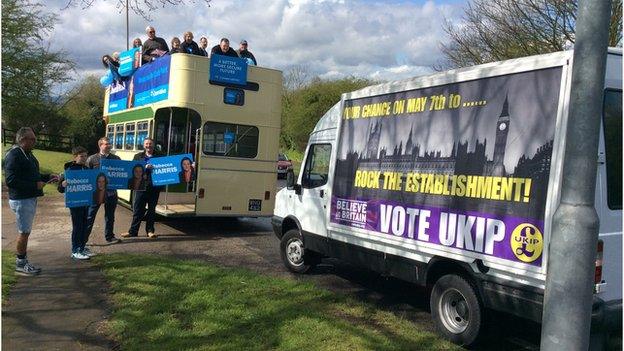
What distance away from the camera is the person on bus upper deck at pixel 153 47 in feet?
41.6

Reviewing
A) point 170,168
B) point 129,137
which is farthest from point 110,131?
point 170,168

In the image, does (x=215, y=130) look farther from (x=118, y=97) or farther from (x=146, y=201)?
(x=118, y=97)

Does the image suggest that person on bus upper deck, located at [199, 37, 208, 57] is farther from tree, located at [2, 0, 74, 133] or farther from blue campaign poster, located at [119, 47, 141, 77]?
tree, located at [2, 0, 74, 133]

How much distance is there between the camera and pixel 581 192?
8.62ft

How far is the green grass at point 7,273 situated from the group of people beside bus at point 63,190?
0.15m

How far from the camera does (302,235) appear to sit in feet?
25.6

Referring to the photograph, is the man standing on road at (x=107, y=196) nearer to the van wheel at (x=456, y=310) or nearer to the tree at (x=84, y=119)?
the van wheel at (x=456, y=310)

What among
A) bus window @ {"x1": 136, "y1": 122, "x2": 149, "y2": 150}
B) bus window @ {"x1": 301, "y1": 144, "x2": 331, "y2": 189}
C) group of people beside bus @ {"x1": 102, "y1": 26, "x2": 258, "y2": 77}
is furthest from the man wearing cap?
bus window @ {"x1": 301, "y1": 144, "x2": 331, "y2": 189}

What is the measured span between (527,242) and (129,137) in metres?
11.1

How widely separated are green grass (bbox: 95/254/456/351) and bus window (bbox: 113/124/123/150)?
7477 millimetres

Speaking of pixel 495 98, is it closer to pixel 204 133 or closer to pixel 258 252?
pixel 258 252

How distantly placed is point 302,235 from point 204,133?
421 cm

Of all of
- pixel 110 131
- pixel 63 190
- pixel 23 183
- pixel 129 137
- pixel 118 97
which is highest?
pixel 118 97

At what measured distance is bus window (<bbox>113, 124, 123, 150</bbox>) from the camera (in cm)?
1435
